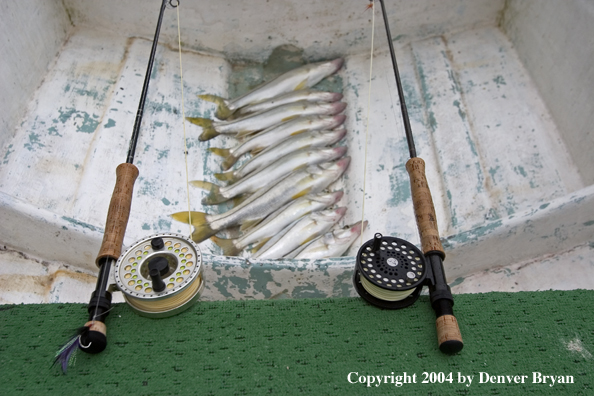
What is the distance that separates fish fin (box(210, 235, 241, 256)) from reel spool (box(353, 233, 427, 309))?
1244 millimetres

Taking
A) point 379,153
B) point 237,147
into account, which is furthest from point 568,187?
point 237,147

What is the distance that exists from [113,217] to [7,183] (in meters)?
1.27

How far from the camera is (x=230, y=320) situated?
1785mm

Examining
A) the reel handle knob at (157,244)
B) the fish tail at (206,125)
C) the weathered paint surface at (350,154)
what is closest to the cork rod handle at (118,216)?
the reel handle knob at (157,244)

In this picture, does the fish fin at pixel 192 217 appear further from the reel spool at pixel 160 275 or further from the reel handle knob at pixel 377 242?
the reel handle knob at pixel 377 242

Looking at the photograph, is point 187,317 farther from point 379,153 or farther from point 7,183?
point 379,153

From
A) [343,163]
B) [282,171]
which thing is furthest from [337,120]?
[282,171]

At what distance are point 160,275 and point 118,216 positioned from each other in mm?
354

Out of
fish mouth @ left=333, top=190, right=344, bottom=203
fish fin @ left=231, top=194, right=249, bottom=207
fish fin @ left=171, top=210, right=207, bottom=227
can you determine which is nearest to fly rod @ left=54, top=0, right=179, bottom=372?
fish fin @ left=171, top=210, right=207, bottom=227

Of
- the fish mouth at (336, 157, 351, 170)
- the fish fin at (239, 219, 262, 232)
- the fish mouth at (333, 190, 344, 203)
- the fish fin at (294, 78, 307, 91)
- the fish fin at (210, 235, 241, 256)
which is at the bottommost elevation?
the fish fin at (210, 235, 241, 256)

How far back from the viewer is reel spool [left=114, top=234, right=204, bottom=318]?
1.69m

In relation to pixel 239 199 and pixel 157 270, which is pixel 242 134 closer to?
pixel 239 199

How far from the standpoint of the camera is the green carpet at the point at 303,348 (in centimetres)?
162

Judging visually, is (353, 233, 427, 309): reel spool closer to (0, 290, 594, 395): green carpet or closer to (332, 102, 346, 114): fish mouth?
(0, 290, 594, 395): green carpet
